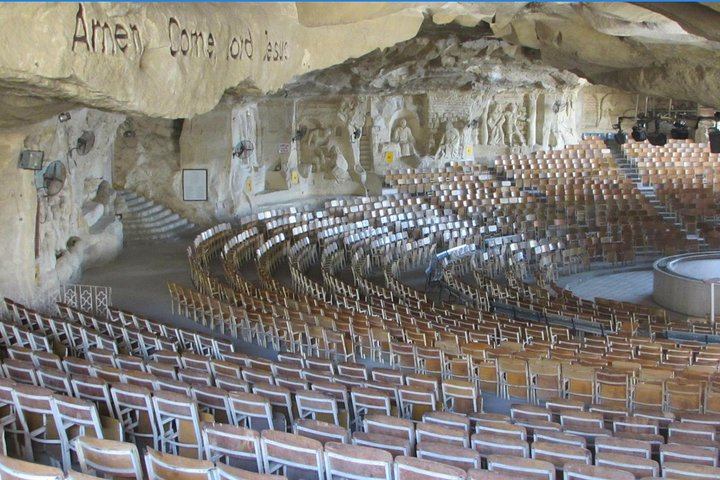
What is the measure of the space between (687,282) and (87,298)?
11.7 metres

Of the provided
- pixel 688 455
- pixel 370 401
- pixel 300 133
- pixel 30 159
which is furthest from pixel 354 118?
pixel 688 455

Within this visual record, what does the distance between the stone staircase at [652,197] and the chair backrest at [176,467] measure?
19203 mm

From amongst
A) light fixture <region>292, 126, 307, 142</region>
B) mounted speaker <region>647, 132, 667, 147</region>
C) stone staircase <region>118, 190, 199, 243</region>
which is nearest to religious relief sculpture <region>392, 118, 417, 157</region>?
light fixture <region>292, 126, 307, 142</region>

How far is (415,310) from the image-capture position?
13.5 metres

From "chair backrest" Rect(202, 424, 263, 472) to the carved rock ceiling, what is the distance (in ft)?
11.8

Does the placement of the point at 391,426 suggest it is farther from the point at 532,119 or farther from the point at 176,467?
the point at 532,119

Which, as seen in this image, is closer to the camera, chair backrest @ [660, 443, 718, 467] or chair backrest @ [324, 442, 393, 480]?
chair backrest @ [324, 442, 393, 480]

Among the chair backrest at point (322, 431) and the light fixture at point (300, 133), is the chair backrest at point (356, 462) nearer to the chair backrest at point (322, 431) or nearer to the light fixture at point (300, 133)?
the chair backrest at point (322, 431)

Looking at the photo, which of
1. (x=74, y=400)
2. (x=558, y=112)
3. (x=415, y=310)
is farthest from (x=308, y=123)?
(x=74, y=400)

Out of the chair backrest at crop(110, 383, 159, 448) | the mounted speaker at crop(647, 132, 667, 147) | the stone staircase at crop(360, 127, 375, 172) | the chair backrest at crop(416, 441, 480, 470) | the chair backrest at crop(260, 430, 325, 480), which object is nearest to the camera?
the chair backrest at crop(260, 430, 325, 480)

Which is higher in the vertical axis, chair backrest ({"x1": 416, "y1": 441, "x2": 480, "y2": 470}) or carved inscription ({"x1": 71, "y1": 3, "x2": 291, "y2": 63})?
carved inscription ({"x1": 71, "y1": 3, "x2": 291, "y2": 63})

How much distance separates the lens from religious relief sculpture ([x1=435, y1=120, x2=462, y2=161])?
29016mm

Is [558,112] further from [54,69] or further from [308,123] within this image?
[54,69]

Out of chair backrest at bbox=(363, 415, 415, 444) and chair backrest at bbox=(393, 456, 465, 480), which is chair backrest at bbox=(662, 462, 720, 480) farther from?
chair backrest at bbox=(363, 415, 415, 444)
